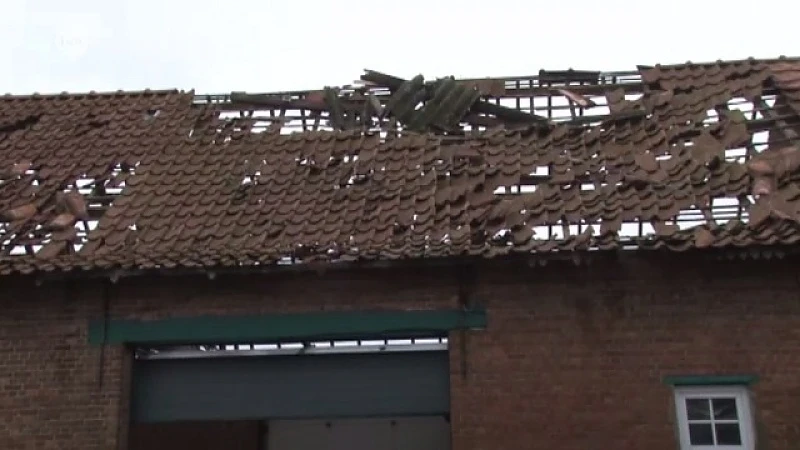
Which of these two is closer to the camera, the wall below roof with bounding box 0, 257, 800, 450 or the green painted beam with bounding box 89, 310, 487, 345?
the wall below roof with bounding box 0, 257, 800, 450

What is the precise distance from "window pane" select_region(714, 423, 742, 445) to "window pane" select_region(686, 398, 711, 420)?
0.15 meters

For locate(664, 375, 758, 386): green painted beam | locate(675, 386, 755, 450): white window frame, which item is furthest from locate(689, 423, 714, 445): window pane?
locate(664, 375, 758, 386): green painted beam

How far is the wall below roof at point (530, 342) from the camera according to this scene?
9.04 m

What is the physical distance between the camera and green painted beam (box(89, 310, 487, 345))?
9531 mm

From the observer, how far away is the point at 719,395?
359 inches

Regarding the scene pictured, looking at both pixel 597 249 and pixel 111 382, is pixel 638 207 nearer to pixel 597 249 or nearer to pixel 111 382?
pixel 597 249

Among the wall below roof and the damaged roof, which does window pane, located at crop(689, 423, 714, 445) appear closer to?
the wall below roof

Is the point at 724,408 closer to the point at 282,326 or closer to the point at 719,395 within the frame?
the point at 719,395

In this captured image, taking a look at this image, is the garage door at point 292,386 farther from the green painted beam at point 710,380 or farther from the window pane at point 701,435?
the window pane at point 701,435

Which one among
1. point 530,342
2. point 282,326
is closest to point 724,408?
point 530,342

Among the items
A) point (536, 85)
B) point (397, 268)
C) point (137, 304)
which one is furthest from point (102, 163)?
point (536, 85)

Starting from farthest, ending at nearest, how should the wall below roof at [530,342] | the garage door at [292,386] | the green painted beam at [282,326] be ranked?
the garage door at [292,386] → the green painted beam at [282,326] → the wall below roof at [530,342]

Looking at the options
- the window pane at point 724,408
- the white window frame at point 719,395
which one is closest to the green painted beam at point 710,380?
the white window frame at point 719,395

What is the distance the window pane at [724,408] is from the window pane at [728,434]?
9 cm
